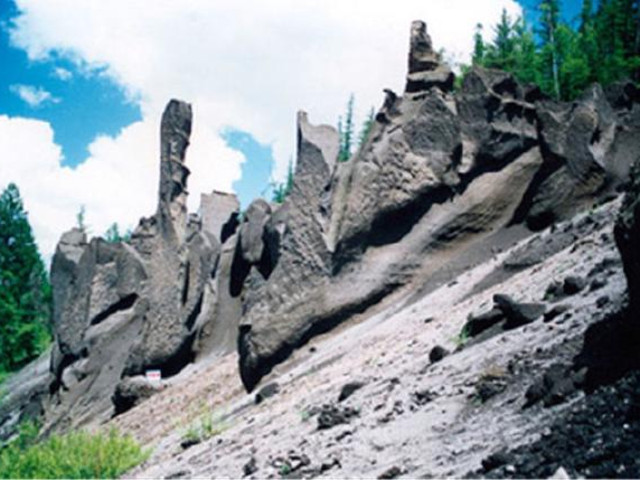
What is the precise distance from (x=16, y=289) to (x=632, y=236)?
41831 millimetres

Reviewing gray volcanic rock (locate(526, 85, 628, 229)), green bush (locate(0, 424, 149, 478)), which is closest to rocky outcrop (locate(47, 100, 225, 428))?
green bush (locate(0, 424, 149, 478))

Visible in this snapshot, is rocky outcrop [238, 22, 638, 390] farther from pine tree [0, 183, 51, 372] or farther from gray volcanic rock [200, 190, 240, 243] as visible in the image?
pine tree [0, 183, 51, 372]

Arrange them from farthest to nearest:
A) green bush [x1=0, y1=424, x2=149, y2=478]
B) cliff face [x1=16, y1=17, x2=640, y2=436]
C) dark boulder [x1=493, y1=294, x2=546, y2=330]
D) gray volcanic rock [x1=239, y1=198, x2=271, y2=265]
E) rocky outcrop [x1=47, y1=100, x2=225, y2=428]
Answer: rocky outcrop [x1=47, y1=100, x2=225, y2=428] → gray volcanic rock [x1=239, y1=198, x2=271, y2=265] → cliff face [x1=16, y1=17, x2=640, y2=436] → green bush [x1=0, y1=424, x2=149, y2=478] → dark boulder [x1=493, y1=294, x2=546, y2=330]

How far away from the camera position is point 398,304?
13086mm

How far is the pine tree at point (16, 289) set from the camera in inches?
1507

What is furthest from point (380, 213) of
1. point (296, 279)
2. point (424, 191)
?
point (296, 279)

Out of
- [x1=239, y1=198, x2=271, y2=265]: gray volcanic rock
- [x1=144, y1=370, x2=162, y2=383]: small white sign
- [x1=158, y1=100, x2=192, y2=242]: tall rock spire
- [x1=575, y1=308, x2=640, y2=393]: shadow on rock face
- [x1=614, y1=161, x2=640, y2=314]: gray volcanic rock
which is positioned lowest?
[x1=575, y1=308, x2=640, y2=393]: shadow on rock face

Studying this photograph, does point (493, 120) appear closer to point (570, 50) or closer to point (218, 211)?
point (218, 211)

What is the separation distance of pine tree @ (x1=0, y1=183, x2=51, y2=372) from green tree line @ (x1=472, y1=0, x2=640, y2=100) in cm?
2911

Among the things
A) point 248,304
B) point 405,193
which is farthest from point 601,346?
A: point 248,304

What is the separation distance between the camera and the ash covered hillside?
4.68m

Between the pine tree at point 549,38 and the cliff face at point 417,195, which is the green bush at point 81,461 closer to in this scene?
the cliff face at point 417,195

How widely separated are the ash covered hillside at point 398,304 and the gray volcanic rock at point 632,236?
2 centimetres

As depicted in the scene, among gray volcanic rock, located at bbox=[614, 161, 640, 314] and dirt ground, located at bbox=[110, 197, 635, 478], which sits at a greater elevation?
gray volcanic rock, located at bbox=[614, 161, 640, 314]
